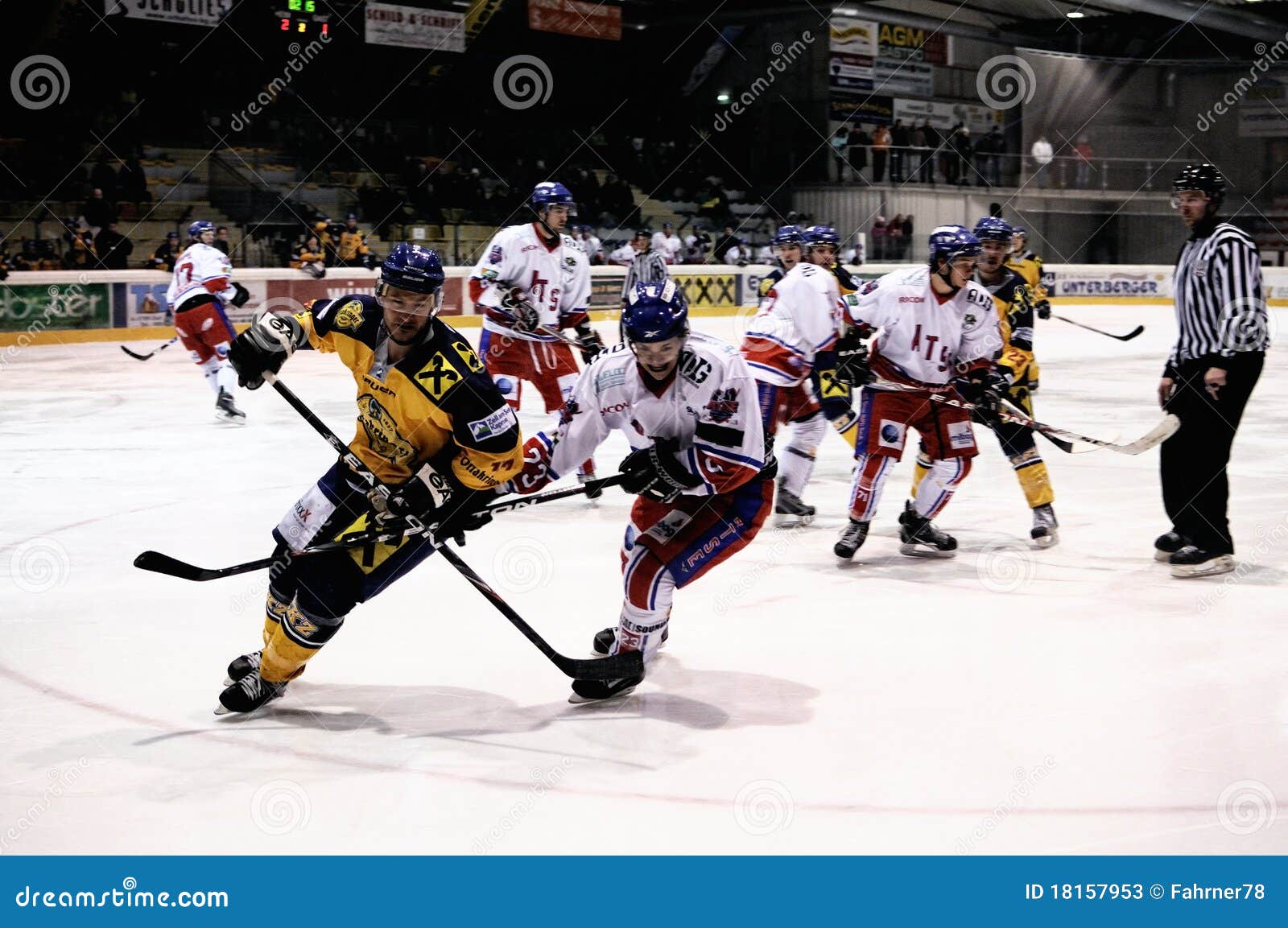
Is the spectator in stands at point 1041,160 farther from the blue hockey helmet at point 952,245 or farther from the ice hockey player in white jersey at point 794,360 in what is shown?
the blue hockey helmet at point 952,245

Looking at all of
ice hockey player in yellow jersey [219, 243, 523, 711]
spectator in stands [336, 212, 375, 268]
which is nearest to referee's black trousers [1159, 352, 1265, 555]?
ice hockey player in yellow jersey [219, 243, 523, 711]

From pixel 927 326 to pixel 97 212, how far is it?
12.4m

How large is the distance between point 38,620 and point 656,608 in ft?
6.98

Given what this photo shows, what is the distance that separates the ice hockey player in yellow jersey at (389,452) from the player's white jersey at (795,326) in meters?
2.84

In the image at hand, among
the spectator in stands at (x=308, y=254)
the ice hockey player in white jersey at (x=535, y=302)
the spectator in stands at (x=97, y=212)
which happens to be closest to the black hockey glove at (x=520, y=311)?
the ice hockey player in white jersey at (x=535, y=302)

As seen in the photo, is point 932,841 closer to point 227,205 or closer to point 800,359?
point 800,359

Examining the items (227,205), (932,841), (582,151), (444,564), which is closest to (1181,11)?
(582,151)

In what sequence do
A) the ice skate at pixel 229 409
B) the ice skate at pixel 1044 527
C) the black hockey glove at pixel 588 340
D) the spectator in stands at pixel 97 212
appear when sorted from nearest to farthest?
the ice skate at pixel 1044 527 → the black hockey glove at pixel 588 340 → the ice skate at pixel 229 409 → the spectator in stands at pixel 97 212

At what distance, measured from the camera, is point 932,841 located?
2.81 metres

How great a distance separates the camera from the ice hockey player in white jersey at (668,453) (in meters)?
3.60

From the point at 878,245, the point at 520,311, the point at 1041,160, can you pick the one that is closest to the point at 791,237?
the point at 520,311

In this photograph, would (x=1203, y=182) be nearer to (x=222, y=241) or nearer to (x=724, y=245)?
(x=222, y=241)

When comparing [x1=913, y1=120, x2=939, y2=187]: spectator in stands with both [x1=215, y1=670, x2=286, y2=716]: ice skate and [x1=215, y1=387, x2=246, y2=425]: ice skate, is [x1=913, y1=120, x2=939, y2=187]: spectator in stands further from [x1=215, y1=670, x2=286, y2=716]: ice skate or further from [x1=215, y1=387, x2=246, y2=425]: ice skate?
[x1=215, y1=670, x2=286, y2=716]: ice skate

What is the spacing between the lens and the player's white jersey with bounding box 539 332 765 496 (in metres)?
3.62
